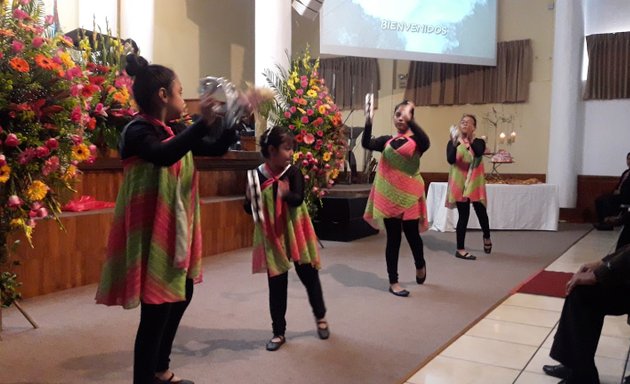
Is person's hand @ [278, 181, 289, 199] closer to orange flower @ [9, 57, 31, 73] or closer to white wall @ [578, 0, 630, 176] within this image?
orange flower @ [9, 57, 31, 73]

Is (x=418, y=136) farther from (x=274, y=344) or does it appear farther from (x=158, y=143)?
(x=158, y=143)

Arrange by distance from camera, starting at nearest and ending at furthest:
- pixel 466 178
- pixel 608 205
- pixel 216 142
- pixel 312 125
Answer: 1. pixel 216 142
2. pixel 312 125
3. pixel 466 178
4. pixel 608 205

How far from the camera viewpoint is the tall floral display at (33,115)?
7.58ft

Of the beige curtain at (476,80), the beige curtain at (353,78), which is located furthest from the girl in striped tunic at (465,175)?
the beige curtain at (353,78)

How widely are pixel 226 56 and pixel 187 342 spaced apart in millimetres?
8351

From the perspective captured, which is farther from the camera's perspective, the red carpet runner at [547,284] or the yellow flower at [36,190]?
the red carpet runner at [547,284]

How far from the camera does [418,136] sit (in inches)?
132

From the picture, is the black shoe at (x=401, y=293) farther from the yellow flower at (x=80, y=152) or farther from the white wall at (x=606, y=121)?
the white wall at (x=606, y=121)

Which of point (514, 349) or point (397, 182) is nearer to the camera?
point (514, 349)

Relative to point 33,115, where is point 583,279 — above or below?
below

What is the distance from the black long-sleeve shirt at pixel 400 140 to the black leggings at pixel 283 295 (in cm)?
113

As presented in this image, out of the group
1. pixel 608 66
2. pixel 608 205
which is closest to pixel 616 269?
pixel 608 205

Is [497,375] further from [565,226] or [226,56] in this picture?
[226,56]

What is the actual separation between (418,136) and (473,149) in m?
1.83
